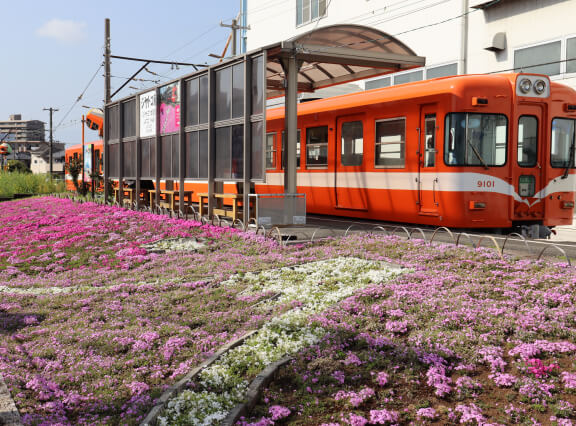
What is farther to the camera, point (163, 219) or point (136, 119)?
point (136, 119)

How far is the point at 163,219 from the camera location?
1745 centimetres

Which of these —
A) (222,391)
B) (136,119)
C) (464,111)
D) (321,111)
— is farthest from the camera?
(136,119)

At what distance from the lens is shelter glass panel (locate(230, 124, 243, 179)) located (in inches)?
542

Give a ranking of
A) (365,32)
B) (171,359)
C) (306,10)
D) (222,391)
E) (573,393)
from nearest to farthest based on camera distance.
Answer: (573,393), (222,391), (171,359), (365,32), (306,10)

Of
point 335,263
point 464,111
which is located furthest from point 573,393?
point 464,111

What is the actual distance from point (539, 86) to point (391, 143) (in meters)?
3.44

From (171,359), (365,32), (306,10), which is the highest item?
(306,10)

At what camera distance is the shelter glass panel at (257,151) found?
42.4 ft

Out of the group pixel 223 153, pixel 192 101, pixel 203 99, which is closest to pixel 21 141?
pixel 192 101

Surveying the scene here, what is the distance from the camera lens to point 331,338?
21.2 ft

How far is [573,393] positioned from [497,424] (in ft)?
2.97

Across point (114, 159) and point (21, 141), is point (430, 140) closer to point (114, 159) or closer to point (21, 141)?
point (114, 159)

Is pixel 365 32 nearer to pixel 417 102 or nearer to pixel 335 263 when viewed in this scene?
pixel 417 102

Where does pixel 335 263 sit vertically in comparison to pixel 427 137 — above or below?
below
